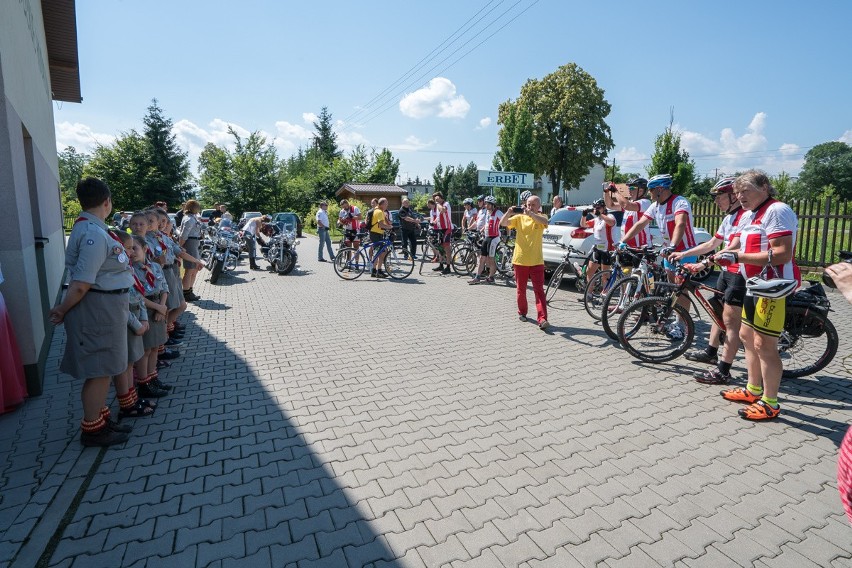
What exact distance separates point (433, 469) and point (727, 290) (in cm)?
318

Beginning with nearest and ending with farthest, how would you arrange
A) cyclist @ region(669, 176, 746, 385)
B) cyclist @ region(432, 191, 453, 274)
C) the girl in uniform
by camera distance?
1. the girl in uniform
2. cyclist @ region(669, 176, 746, 385)
3. cyclist @ region(432, 191, 453, 274)

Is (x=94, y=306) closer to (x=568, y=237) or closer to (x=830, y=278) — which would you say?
(x=830, y=278)

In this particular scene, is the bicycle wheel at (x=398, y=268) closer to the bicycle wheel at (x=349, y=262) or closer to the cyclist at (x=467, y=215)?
the bicycle wheel at (x=349, y=262)

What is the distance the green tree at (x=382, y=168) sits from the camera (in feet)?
160

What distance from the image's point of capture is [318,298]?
973 cm

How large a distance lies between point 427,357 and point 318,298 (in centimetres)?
452

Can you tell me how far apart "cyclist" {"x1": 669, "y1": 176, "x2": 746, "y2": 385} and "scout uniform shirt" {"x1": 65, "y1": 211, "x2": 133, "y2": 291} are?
16.3ft

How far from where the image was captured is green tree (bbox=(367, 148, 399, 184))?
160ft

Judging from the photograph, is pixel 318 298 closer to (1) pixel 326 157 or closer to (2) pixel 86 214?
(2) pixel 86 214

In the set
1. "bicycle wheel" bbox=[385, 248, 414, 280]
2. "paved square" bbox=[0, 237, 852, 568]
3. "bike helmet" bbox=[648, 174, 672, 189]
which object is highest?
"bike helmet" bbox=[648, 174, 672, 189]

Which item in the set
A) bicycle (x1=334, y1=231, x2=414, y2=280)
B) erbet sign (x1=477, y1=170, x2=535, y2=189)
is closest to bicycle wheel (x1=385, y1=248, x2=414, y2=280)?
bicycle (x1=334, y1=231, x2=414, y2=280)

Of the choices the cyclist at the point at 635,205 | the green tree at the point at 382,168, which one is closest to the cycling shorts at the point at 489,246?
the cyclist at the point at 635,205

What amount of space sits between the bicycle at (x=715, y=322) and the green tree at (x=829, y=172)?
254 ft

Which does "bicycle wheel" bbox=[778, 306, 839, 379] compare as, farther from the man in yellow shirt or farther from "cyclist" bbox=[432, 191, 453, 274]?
"cyclist" bbox=[432, 191, 453, 274]
